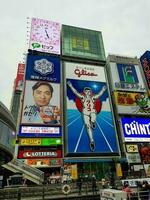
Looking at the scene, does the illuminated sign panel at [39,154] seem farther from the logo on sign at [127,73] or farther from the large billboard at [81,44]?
the large billboard at [81,44]

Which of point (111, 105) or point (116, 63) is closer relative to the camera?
point (111, 105)

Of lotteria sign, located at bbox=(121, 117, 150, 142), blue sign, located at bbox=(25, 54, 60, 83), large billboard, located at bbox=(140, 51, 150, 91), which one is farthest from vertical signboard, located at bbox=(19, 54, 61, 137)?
large billboard, located at bbox=(140, 51, 150, 91)

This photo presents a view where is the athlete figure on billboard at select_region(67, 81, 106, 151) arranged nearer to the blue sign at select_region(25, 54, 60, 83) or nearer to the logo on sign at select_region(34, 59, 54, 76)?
the blue sign at select_region(25, 54, 60, 83)

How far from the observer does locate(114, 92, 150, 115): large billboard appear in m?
56.3

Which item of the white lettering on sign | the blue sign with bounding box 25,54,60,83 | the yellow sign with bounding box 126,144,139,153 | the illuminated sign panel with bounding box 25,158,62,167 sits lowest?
the illuminated sign panel with bounding box 25,158,62,167

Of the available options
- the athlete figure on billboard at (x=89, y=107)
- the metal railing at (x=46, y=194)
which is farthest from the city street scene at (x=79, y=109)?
the metal railing at (x=46, y=194)

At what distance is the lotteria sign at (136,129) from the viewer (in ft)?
170

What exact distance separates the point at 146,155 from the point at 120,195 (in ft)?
120

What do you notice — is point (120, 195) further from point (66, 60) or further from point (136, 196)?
point (66, 60)

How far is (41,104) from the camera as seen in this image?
50.2 metres

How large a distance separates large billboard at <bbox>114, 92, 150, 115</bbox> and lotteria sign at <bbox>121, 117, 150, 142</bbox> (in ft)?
7.82

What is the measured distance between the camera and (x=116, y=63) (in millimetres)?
64375

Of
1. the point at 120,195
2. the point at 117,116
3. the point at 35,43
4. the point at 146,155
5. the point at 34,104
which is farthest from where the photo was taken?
the point at 35,43

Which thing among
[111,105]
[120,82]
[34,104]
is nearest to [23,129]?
[34,104]
